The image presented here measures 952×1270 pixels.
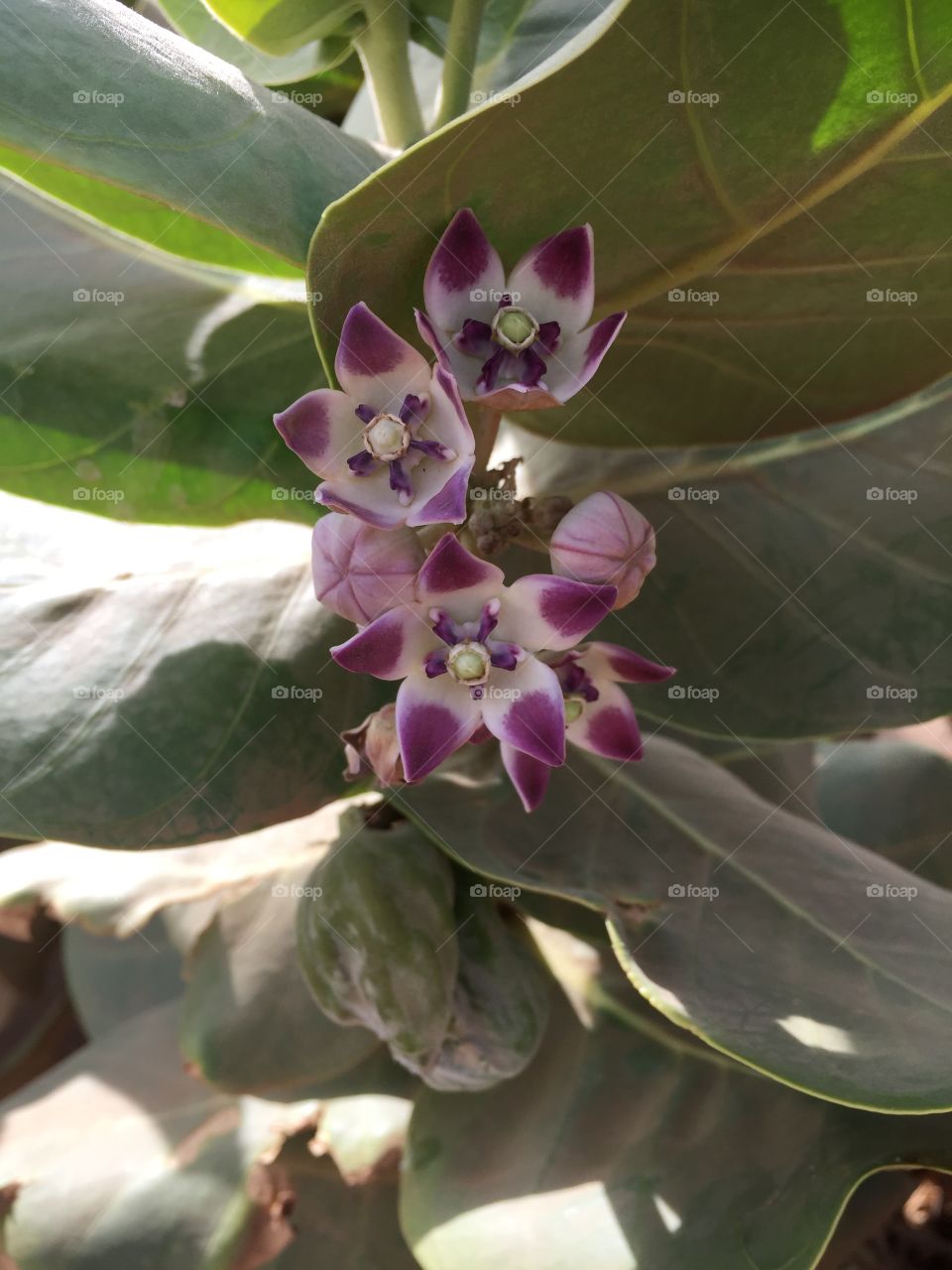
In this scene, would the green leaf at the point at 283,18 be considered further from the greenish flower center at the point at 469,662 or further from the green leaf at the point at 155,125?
the greenish flower center at the point at 469,662

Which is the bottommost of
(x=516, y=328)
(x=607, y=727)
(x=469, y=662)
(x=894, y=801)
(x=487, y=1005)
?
(x=894, y=801)

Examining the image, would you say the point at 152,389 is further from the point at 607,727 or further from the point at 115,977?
the point at 115,977

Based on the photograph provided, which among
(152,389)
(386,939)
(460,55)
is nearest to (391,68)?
(460,55)

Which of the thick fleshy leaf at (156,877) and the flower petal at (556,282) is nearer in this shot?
the flower petal at (556,282)

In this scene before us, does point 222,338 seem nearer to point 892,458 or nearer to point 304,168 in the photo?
point 304,168

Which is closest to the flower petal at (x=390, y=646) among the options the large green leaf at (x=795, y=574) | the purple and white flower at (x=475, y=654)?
the purple and white flower at (x=475, y=654)
